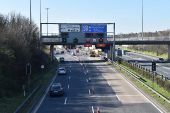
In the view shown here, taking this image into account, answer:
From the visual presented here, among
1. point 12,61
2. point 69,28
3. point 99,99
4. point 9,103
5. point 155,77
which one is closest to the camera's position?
point 9,103

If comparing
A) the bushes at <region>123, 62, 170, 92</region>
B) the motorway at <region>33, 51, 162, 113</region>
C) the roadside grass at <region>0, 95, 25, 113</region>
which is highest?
the bushes at <region>123, 62, 170, 92</region>

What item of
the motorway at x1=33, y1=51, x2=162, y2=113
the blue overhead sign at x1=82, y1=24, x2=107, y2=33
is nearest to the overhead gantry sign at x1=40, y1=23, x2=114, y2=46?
the blue overhead sign at x1=82, y1=24, x2=107, y2=33

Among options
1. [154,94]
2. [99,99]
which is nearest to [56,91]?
[99,99]

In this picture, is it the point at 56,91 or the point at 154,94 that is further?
the point at 56,91

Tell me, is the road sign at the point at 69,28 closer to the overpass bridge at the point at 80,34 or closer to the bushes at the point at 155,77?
the overpass bridge at the point at 80,34

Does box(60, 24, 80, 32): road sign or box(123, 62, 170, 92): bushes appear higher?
box(60, 24, 80, 32): road sign

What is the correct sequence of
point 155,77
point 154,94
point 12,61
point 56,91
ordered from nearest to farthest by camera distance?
1. point 154,94
2. point 56,91
3. point 12,61
4. point 155,77

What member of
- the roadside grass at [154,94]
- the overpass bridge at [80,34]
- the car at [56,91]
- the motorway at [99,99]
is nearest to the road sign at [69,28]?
the overpass bridge at [80,34]

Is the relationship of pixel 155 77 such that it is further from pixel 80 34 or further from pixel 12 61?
pixel 80 34

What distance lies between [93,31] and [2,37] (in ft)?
144

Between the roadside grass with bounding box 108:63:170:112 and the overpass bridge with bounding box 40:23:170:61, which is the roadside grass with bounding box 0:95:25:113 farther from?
the overpass bridge with bounding box 40:23:170:61

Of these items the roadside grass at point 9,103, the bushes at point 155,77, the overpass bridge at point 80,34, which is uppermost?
the overpass bridge at point 80,34

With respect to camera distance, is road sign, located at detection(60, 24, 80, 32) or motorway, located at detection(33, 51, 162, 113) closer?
motorway, located at detection(33, 51, 162, 113)

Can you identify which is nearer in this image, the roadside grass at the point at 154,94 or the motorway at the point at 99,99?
the motorway at the point at 99,99
